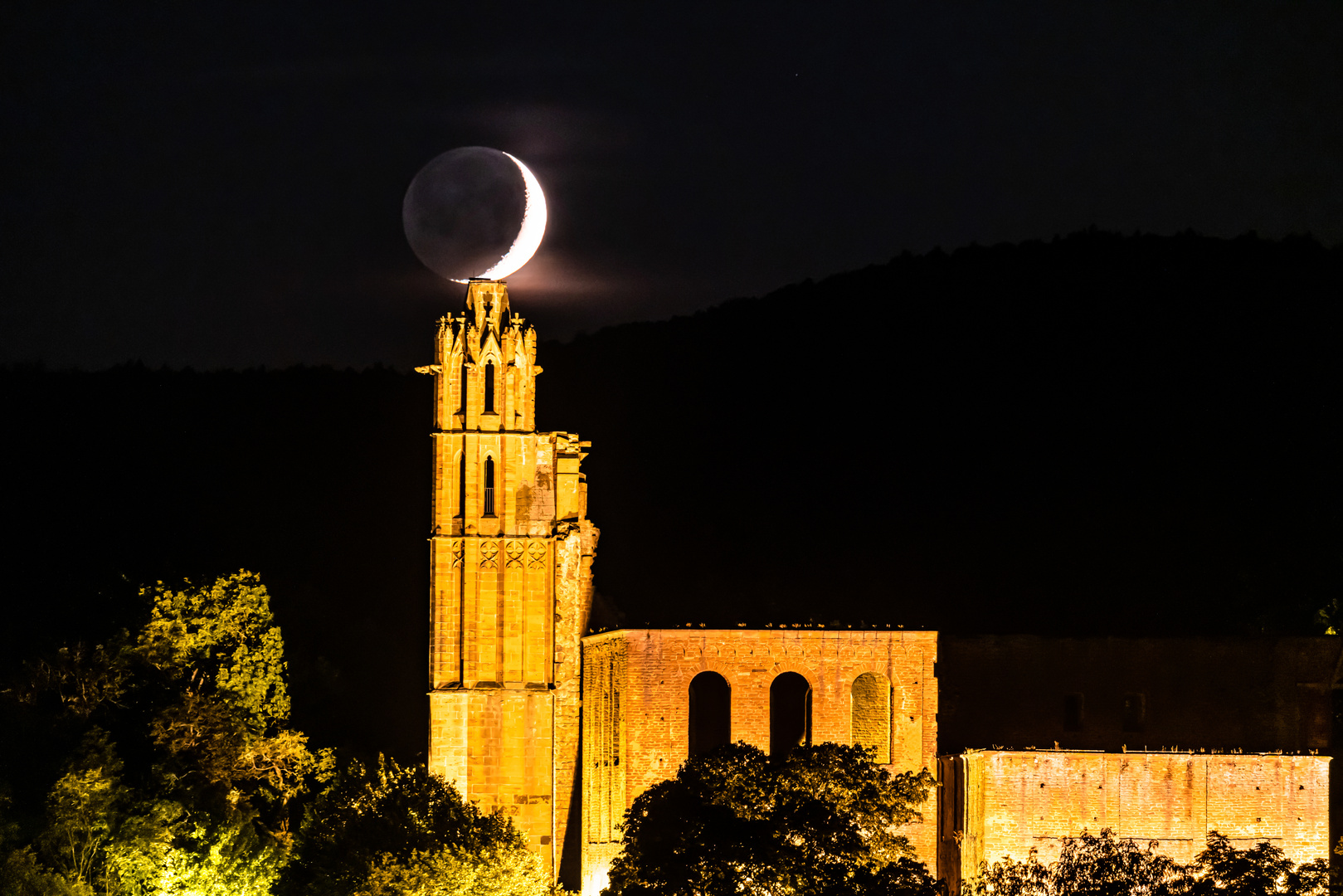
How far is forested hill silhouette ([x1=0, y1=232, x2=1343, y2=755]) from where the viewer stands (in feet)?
249

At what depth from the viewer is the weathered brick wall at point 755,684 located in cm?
3800

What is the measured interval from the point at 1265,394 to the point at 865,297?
24.0 meters

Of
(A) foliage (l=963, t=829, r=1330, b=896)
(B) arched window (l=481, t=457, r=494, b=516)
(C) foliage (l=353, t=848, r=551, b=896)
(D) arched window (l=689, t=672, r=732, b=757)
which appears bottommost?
(C) foliage (l=353, t=848, r=551, b=896)

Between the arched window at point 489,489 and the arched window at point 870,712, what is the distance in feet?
28.8

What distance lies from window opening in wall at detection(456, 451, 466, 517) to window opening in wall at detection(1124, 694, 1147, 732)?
1520cm

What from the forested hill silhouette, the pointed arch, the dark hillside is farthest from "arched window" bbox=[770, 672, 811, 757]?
the dark hillside

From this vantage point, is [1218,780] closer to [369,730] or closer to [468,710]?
[468,710]

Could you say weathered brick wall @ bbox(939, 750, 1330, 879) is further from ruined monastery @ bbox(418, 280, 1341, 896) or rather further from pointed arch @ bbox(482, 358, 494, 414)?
pointed arch @ bbox(482, 358, 494, 414)

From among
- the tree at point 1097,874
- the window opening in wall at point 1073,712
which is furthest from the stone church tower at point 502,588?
the window opening in wall at point 1073,712

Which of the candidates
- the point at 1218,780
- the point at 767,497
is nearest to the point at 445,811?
the point at 1218,780

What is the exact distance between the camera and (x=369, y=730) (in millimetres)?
63375

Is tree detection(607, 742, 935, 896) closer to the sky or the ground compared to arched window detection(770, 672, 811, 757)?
closer to the ground

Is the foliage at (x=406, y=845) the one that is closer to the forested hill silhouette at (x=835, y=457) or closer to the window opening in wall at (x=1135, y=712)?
the window opening in wall at (x=1135, y=712)

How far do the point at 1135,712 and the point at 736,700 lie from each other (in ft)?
30.3
